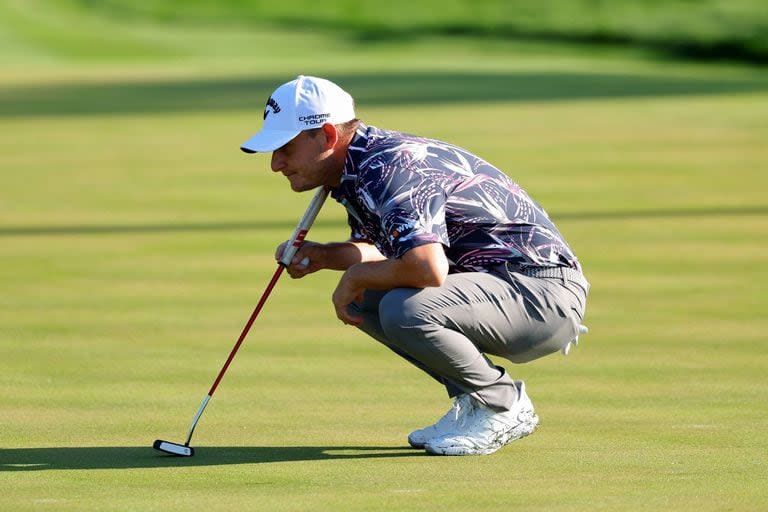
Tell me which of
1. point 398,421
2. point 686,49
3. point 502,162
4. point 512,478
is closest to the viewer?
point 512,478

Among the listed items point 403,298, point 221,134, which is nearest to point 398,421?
point 403,298

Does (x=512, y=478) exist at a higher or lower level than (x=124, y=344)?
higher

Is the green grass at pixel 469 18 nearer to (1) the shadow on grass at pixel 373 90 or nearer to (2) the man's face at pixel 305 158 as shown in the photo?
(1) the shadow on grass at pixel 373 90

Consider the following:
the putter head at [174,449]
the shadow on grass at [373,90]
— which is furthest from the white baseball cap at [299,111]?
the shadow on grass at [373,90]

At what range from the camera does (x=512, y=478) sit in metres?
5.36

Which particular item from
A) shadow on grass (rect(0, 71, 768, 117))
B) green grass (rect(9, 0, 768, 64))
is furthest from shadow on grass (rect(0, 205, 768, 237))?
green grass (rect(9, 0, 768, 64))

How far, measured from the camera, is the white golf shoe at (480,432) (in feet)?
18.7

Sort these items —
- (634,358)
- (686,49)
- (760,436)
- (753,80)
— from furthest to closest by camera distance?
(686,49), (753,80), (634,358), (760,436)

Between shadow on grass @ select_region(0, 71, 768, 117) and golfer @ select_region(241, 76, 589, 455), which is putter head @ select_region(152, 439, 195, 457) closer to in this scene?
golfer @ select_region(241, 76, 589, 455)

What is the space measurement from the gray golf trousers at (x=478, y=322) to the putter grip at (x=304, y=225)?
0.88 ft

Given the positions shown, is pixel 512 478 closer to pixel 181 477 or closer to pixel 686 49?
pixel 181 477

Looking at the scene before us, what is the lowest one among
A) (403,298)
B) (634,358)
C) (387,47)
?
(387,47)

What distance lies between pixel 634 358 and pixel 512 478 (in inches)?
93.7

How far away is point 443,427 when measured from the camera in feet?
18.9
